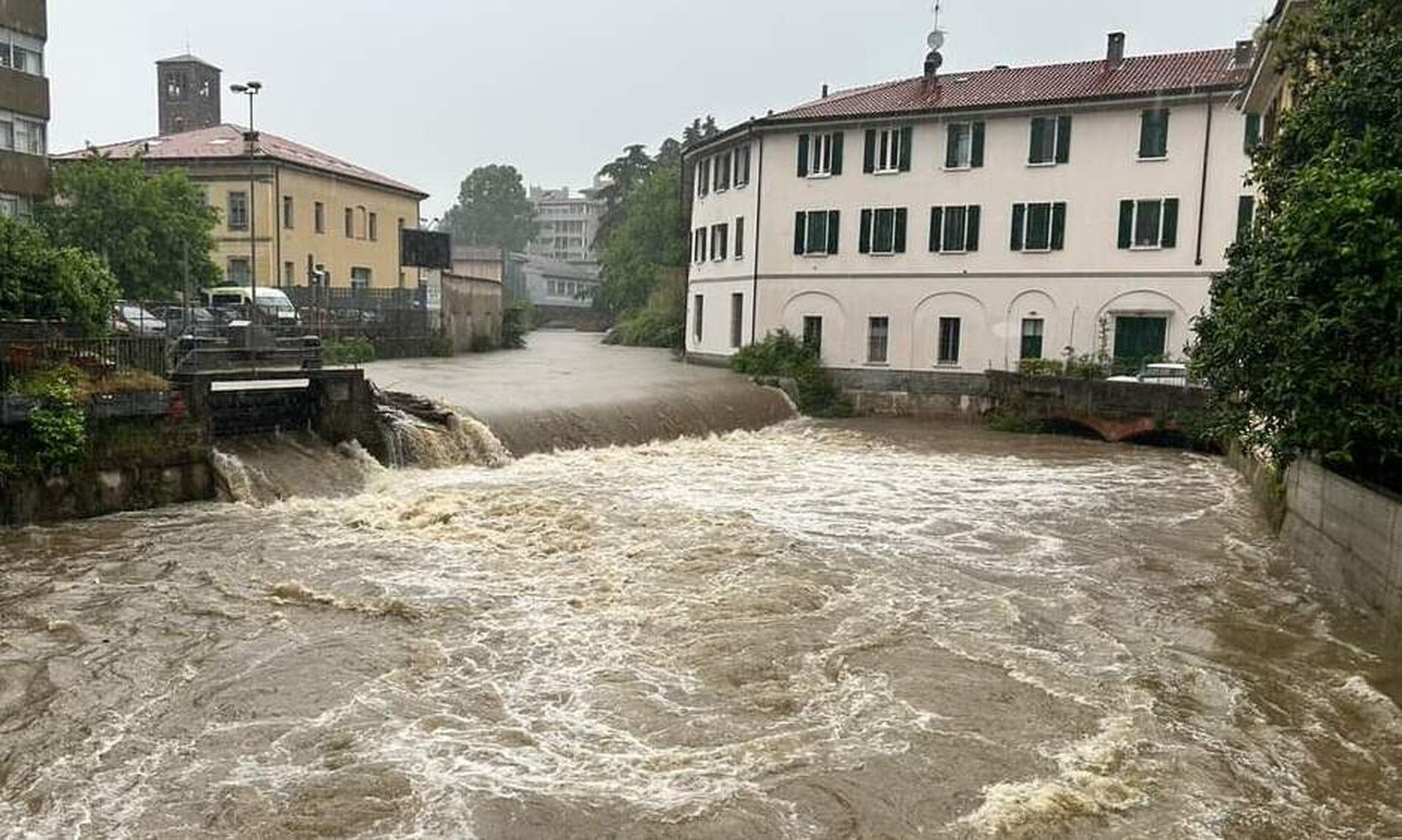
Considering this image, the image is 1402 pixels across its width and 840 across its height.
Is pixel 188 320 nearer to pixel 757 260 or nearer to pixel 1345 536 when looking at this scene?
pixel 757 260

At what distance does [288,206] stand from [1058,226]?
32.4 metres

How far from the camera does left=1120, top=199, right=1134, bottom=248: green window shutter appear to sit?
1310 inches

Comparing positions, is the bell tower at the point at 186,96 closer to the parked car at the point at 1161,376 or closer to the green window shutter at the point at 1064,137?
the green window shutter at the point at 1064,137

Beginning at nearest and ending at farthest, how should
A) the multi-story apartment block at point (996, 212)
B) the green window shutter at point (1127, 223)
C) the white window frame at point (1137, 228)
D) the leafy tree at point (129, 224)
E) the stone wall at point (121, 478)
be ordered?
the stone wall at point (121, 478), the leafy tree at point (129, 224), the multi-story apartment block at point (996, 212), the white window frame at point (1137, 228), the green window shutter at point (1127, 223)

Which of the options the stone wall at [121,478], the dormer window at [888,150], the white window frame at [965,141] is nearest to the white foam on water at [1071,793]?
the stone wall at [121,478]

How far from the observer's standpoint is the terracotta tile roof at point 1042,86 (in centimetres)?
3281

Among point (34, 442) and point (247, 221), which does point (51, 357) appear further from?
point (247, 221)

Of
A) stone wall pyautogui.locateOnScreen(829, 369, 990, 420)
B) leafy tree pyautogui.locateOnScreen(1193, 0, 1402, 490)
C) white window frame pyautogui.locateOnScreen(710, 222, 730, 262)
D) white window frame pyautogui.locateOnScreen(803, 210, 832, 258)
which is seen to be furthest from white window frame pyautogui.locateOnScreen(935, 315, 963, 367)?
leafy tree pyautogui.locateOnScreen(1193, 0, 1402, 490)

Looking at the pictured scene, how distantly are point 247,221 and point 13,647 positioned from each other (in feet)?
133

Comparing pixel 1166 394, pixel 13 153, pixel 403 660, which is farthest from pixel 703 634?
pixel 13 153

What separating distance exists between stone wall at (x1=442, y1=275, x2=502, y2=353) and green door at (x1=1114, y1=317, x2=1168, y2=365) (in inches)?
988

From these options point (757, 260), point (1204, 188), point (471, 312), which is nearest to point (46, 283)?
point (757, 260)

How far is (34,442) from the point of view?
14438 mm

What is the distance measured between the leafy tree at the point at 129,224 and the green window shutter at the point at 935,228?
23.0 m
